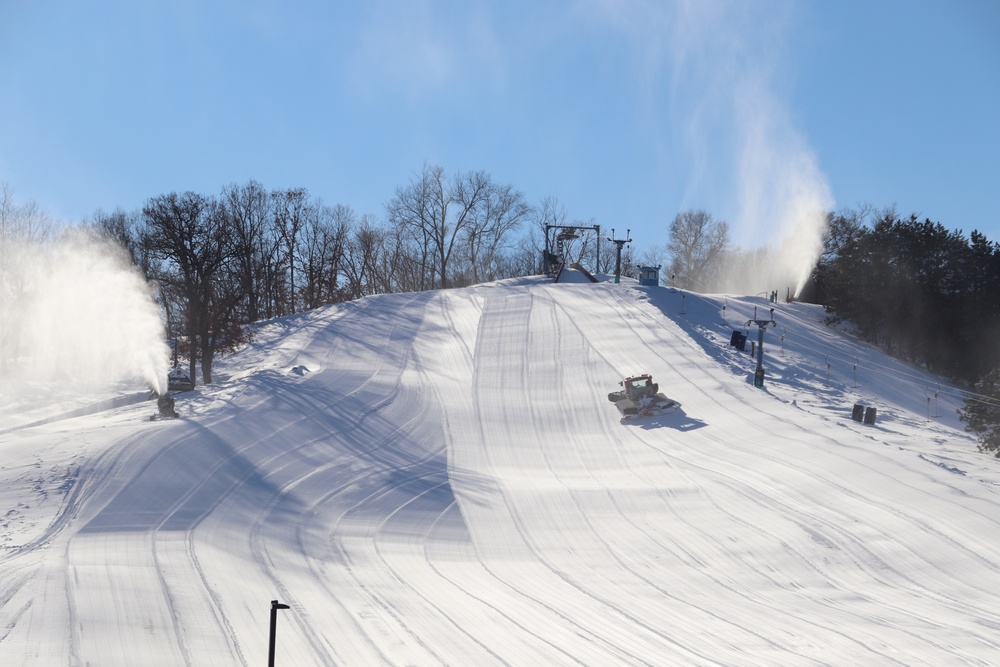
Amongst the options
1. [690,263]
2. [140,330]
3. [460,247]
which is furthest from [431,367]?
[690,263]

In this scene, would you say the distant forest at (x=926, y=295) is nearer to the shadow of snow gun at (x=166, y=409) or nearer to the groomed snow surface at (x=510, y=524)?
the groomed snow surface at (x=510, y=524)

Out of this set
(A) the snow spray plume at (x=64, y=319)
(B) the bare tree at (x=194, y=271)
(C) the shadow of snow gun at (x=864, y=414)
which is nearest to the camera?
(C) the shadow of snow gun at (x=864, y=414)

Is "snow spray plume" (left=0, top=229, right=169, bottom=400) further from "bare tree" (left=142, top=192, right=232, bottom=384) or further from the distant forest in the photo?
the distant forest

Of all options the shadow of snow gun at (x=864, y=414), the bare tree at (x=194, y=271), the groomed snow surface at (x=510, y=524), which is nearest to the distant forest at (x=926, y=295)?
the groomed snow surface at (x=510, y=524)

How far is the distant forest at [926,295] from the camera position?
36844 mm

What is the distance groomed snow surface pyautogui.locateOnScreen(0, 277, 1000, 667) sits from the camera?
38.2ft

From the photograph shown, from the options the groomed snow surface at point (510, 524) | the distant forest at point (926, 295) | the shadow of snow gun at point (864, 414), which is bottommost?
the groomed snow surface at point (510, 524)

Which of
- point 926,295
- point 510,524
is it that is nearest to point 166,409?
point 510,524

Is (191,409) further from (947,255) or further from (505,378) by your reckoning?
(947,255)

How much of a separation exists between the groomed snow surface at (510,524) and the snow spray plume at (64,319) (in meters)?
12.7

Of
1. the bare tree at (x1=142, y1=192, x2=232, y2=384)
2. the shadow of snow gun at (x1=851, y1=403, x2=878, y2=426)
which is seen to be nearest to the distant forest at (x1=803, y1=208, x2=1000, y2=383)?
the shadow of snow gun at (x1=851, y1=403, x2=878, y2=426)

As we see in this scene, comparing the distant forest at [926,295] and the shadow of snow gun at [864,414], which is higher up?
the distant forest at [926,295]

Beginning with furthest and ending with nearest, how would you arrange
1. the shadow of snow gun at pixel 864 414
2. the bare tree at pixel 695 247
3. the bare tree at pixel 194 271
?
the bare tree at pixel 695 247 → the bare tree at pixel 194 271 → the shadow of snow gun at pixel 864 414

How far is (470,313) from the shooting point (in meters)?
43.4
